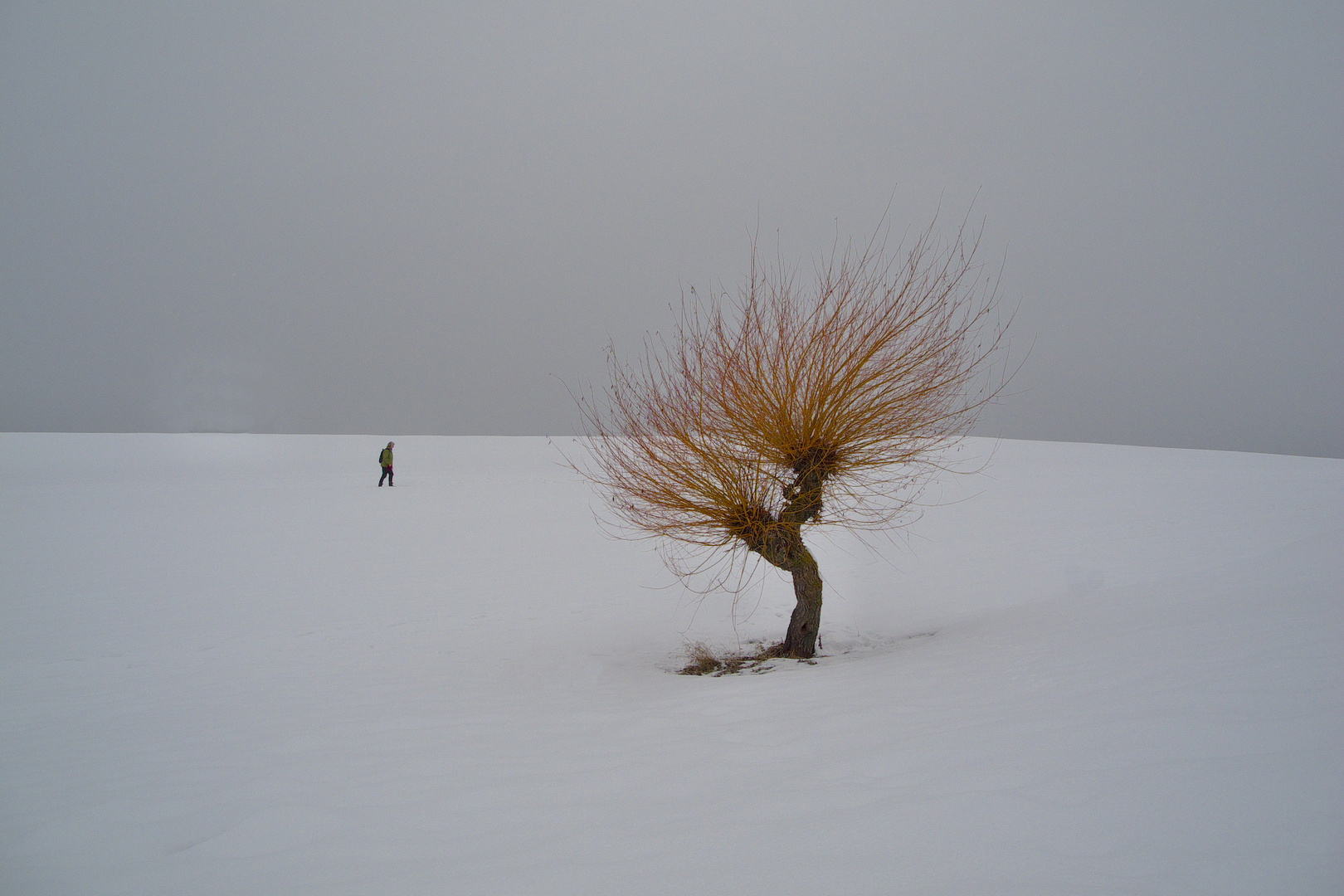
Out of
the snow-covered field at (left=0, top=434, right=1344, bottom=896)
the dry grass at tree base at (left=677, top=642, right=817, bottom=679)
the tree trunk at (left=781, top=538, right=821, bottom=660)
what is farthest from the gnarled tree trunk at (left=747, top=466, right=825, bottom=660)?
the snow-covered field at (left=0, top=434, right=1344, bottom=896)

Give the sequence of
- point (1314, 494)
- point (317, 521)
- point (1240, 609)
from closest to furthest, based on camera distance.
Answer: point (1240, 609)
point (1314, 494)
point (317, 521)

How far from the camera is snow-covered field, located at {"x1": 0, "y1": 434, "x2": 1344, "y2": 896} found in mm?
2066

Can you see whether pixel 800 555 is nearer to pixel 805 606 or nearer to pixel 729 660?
pixel 805 606

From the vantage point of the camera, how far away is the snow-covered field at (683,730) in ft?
6.78

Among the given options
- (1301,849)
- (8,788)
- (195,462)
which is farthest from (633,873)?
(195,462)

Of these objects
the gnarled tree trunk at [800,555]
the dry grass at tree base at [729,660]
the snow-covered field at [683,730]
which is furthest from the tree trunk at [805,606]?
the snow-covered field at [683,730]

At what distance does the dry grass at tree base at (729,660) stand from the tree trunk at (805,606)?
0.13 m

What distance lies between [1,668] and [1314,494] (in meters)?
19.2

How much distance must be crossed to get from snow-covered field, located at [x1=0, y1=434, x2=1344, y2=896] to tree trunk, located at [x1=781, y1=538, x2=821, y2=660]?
45cm

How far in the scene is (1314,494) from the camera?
40.0ft

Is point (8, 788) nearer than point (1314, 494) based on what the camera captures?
Yes

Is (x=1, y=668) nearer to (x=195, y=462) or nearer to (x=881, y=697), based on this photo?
(x=881, y=697)

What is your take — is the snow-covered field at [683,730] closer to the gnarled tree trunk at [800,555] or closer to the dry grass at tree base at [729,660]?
the dry grass at tree base at [729,660]

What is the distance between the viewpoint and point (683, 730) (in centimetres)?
341
